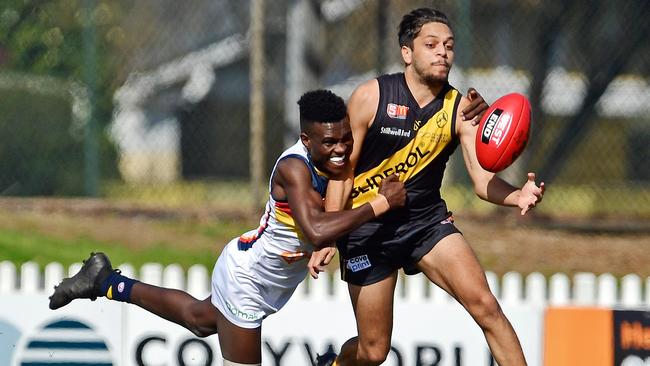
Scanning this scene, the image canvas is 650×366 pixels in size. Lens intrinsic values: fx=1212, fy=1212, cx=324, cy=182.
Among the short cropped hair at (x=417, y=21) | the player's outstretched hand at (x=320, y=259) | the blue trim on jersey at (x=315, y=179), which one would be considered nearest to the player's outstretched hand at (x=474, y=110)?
the short cropped hair at (x=417, y=21)

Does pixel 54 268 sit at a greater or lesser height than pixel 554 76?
lesser

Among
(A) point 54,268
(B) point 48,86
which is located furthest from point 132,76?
(A) point 54,268

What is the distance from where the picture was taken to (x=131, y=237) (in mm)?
10688

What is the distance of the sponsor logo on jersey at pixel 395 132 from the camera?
20.1 feet

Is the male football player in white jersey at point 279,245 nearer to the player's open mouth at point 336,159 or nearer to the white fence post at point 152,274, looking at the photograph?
the player's open mouth at point 336,159

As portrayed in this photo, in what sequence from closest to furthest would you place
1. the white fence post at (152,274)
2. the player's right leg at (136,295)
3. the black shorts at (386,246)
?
the black shorts at (386,246) → the player's right leg at (136,295) → the white fence post at (152,274)

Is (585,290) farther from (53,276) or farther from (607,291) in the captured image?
(53,276)

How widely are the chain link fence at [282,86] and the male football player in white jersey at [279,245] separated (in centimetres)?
465

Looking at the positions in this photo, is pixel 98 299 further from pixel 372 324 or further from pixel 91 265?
pixel 372 324

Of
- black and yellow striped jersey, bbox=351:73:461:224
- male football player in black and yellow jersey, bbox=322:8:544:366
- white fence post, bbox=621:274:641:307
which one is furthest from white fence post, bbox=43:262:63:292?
white fence post, bbox=621:274:641:307

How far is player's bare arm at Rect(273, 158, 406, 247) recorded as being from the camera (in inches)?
225

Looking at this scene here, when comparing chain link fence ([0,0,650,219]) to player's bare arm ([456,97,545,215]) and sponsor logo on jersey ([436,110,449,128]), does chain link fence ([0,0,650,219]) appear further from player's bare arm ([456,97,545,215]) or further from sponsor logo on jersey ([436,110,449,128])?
sponsor logo on jersey ([436,110,449,128])

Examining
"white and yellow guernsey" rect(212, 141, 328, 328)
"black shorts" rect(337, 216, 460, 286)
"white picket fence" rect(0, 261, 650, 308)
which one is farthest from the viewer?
"white picket fence" rect(0, 261, 650, 308)

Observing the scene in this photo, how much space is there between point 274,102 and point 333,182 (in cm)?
547
